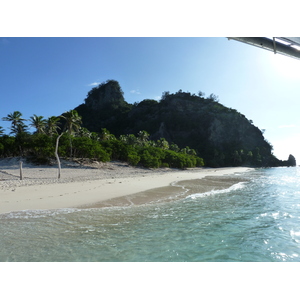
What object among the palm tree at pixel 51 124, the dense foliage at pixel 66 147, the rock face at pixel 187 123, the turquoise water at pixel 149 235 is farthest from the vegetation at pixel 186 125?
the turquoise water at pixel 149 235

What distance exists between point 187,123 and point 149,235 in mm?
141687

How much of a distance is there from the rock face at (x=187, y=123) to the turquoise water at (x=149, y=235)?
11330cm

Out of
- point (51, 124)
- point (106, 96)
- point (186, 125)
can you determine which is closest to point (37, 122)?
point (51, 124)

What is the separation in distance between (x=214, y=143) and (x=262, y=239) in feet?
441

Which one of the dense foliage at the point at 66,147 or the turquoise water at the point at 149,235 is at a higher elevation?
the dense foliage at the point at 66,147

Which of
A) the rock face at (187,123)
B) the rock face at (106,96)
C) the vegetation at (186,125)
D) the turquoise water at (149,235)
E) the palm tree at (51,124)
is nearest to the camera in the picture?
the turquoise water at (149,235)

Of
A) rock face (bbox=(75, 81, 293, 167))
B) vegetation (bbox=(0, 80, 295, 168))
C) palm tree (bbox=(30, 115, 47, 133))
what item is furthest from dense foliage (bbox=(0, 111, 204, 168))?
rock face (bbox=(75, 81, 293, 167))

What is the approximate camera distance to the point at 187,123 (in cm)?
14338

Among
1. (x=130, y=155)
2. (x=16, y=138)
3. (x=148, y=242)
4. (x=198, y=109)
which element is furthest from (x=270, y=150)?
(x=148, y=242)

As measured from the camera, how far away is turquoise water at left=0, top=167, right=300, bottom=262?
185 inches

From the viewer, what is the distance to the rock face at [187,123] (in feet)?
432

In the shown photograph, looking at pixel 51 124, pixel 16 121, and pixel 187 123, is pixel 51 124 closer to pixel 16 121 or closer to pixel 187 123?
pixel 16 121

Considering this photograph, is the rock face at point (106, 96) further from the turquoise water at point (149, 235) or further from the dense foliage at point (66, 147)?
the turquoise water at point (149, 235)
